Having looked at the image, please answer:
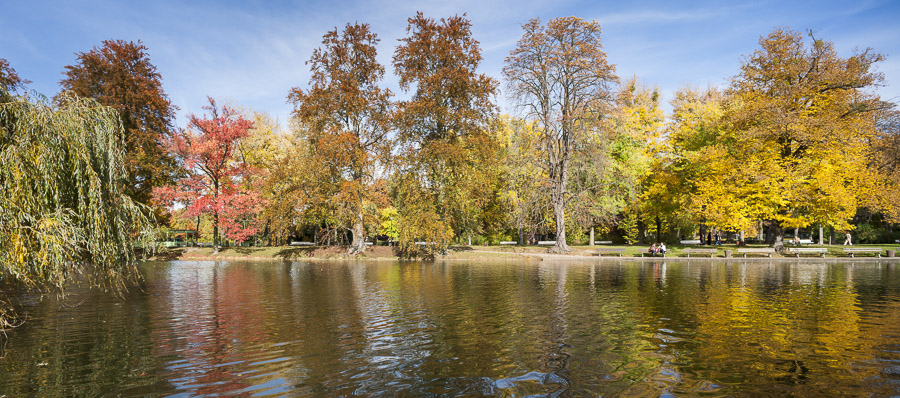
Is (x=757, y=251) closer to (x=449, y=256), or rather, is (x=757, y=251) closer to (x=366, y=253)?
(x=449, y=256)

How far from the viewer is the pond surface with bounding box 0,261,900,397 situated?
750 cm

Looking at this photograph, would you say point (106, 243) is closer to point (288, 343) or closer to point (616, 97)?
point (288, 343)

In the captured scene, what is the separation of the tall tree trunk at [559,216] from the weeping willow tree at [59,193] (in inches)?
1272

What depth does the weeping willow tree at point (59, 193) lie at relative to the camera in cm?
921

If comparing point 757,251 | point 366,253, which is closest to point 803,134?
point 757,251

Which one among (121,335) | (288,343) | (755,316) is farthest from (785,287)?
(121,335)

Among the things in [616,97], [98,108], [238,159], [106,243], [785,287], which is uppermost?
[616,97]

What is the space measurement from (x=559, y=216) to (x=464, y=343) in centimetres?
3151

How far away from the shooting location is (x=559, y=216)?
40312 mm

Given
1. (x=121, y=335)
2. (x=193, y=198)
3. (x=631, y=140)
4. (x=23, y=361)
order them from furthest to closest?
(x=631, y=140) < (x=193, y=198) < (x=121, y=335) < (x=23, y=361)

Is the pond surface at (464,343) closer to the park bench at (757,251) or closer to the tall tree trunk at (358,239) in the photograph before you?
the park bench at (757,251)

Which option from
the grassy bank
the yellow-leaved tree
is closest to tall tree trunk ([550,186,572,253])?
the grassy bank

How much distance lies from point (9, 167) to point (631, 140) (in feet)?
150

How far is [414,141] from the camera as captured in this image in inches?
1582
